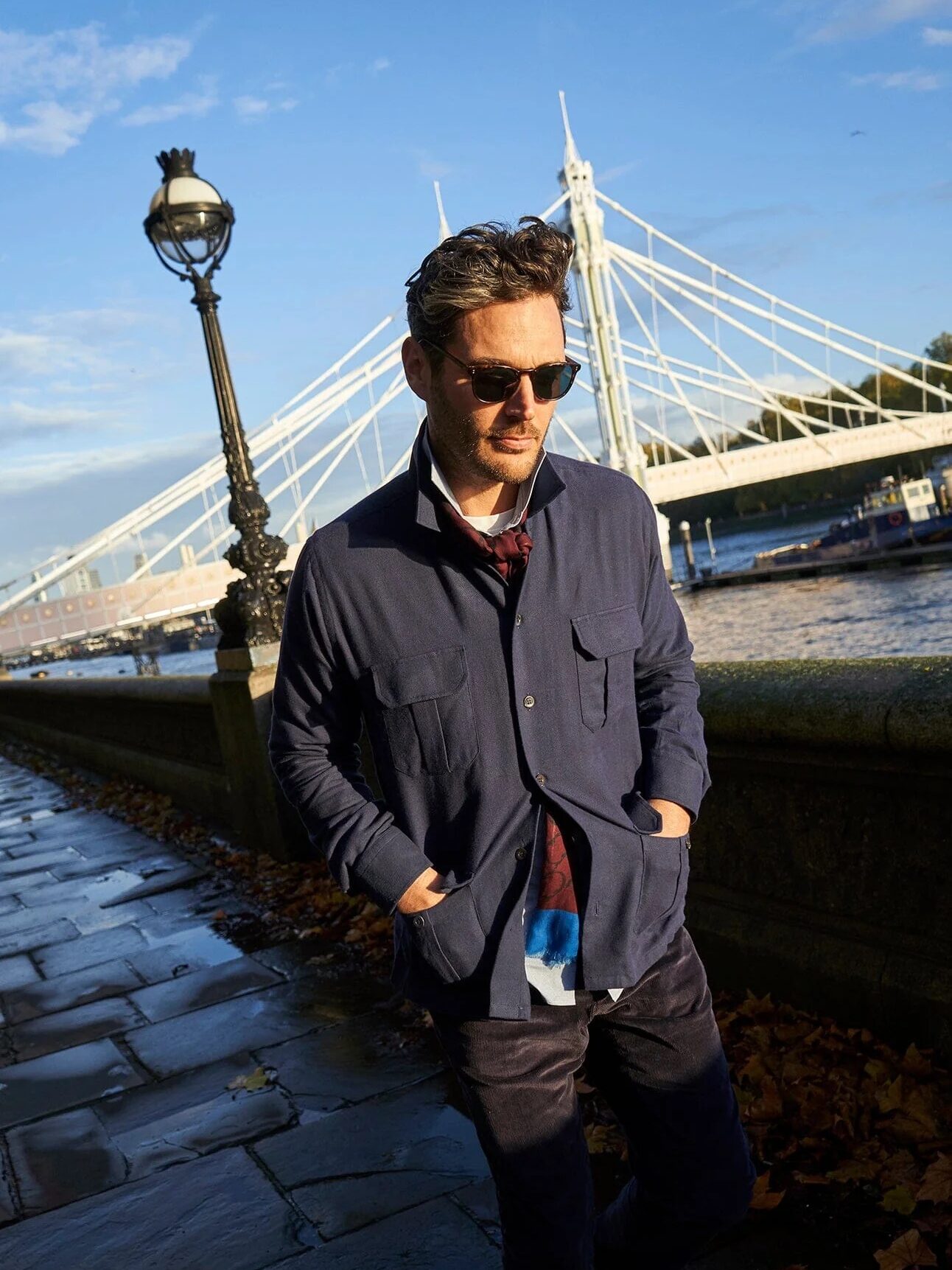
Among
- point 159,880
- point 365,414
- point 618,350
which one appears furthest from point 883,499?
point 159,880

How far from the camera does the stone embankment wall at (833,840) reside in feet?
7.27

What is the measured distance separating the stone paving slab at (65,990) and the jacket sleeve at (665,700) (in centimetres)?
276

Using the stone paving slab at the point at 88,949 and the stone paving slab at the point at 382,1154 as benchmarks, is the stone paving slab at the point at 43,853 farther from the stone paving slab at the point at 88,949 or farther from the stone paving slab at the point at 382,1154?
the stone paving slab at the point at 382,1154

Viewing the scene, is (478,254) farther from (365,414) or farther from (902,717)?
(365,414)

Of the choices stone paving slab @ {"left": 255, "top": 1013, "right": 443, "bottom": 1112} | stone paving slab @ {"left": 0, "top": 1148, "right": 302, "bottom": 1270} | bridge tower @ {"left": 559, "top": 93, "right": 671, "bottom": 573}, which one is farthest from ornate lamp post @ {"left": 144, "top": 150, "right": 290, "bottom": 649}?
bridge tower @ {"left": 559, "top": 93, "right": 671, "bottom": 573}

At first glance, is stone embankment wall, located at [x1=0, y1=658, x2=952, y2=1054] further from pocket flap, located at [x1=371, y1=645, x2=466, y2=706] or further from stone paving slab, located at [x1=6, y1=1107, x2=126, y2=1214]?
stone paving slab, located at [x1=6, y1=1107, x2=126, y2=1214]

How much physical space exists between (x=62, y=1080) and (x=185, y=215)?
3.72 meters

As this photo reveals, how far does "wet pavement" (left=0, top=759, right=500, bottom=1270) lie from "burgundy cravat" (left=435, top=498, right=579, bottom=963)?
2.94 ft

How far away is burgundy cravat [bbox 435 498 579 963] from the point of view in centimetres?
148

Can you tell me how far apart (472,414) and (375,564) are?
0.22 m

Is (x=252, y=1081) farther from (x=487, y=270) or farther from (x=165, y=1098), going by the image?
(x=487, y=270)

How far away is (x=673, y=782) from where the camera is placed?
61.0 inches

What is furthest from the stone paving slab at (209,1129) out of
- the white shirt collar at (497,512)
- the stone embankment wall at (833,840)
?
the white shirt collar at (497,512)

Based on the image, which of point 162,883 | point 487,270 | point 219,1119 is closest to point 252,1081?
point 219,1119
